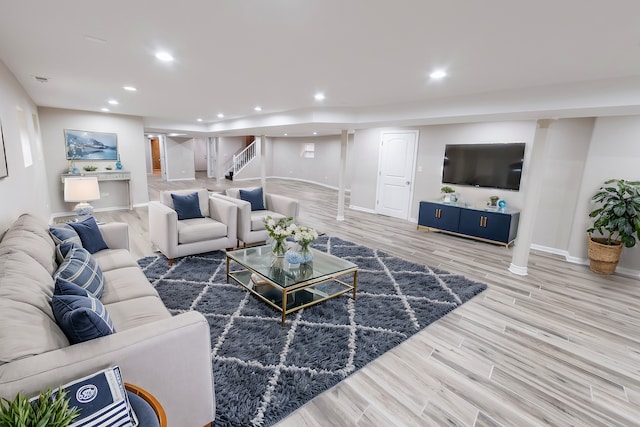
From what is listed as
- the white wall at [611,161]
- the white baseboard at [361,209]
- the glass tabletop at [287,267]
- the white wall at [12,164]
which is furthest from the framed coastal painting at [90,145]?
the white wall at [611,161]

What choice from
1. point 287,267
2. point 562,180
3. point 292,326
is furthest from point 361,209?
point 292,326

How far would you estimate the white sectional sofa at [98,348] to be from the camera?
3.73 feet

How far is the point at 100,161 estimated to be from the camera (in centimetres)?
686

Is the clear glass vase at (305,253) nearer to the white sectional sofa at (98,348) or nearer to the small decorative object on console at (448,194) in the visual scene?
the white sectional sofa at (98,348)

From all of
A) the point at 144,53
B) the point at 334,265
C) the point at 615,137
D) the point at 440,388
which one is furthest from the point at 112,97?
the point at 615,137

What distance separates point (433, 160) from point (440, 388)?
16.8 ft

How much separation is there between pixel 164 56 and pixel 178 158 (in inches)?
421

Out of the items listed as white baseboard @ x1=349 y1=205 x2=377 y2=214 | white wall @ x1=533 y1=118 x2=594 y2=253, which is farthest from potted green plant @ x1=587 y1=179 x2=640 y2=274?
white baseboard @ x1=349 y1=205 x2=377 y2=214

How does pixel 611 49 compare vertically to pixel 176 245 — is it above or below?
above

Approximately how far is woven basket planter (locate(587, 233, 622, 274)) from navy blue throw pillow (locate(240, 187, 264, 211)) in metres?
4.80

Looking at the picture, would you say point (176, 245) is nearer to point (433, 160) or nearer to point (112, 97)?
point (112, 97)

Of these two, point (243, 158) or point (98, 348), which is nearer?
point (98, 348)

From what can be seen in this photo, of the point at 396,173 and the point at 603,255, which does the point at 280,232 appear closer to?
the point at 603,255

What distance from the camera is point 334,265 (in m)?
3.17
